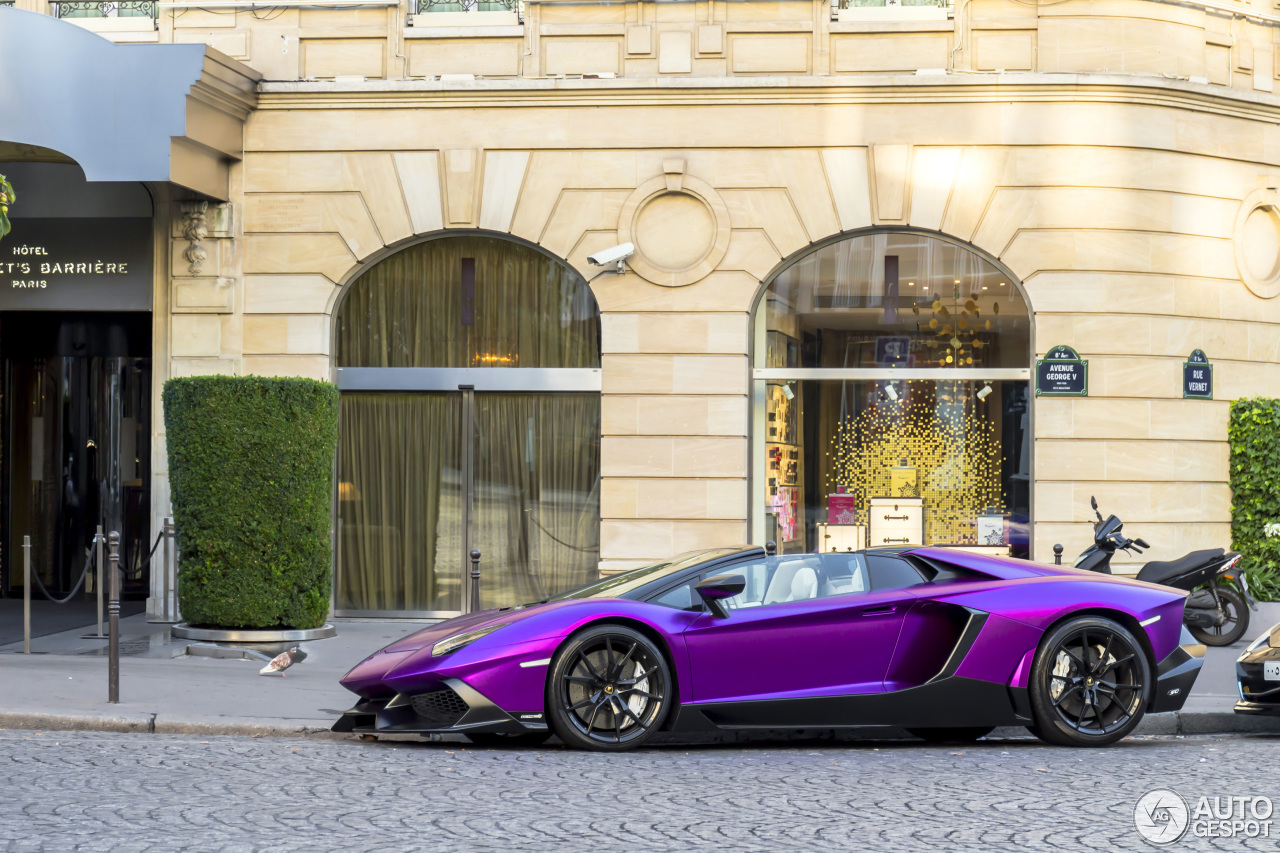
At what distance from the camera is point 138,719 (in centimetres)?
802

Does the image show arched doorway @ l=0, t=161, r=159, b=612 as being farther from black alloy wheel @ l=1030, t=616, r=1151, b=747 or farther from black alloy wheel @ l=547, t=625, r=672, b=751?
black alloy wheel @ l=1030, t=616, r=1151, b=747

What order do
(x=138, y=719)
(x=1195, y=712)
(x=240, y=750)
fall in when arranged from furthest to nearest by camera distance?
(x=1195, y=712) → (x=138, y=719) → (x=240, y=750)

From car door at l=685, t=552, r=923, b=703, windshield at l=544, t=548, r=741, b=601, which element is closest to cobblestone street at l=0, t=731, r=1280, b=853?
car door at l=685, t=552, r=923, b=703

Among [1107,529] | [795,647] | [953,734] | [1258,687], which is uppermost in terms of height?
[1107,529]

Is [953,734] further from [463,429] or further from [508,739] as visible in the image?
[463,429]

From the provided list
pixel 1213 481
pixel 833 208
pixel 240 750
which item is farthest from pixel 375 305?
pixel 1213 481

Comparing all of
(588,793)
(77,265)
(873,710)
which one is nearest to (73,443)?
(77,265)

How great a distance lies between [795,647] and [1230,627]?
21.6 ft

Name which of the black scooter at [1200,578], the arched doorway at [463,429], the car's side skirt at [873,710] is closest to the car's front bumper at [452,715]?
the car's side skirt at [873,710]

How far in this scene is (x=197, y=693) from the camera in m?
8.99

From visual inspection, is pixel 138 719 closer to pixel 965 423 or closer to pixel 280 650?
pixel 280 650

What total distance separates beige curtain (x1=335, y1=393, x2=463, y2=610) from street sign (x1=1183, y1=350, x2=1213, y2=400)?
6.90 m

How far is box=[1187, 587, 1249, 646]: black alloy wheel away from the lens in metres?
12.0

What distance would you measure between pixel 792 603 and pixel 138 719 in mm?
3801
